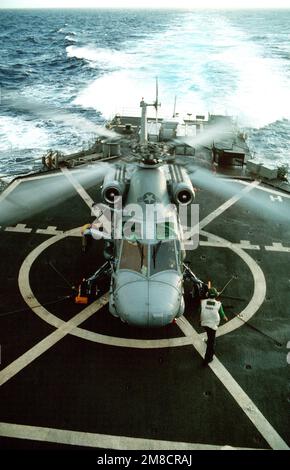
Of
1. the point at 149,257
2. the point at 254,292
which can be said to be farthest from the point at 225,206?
the point at 149,257

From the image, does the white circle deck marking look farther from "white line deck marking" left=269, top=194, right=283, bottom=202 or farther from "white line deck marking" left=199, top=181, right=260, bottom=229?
"white line deck marking" left=269, top=194, right=283, bottom=202

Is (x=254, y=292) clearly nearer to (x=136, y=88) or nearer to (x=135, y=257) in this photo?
(x=135, y=257)

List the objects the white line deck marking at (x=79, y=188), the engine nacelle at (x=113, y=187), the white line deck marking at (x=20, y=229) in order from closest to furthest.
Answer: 1. the engine nacelle at (x=113, y=187)
2. the white line deck marking at (x=20, y=229)
3. the white line deck marking at (x=79, y=188)

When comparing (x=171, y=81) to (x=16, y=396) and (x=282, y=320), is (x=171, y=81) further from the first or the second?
(x=16, y=396)

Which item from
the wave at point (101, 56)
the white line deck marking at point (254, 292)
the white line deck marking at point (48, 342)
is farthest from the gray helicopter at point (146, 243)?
the wave at point (101, 56)

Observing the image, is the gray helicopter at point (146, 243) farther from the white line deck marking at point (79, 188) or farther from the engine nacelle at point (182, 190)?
the white line deck marking at point (79, 188)

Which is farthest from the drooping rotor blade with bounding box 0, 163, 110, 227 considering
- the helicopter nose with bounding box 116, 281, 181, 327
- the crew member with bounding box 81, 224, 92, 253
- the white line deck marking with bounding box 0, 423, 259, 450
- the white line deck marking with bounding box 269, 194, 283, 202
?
the white line deck marking with bounding box 0, 423, 259, 450
